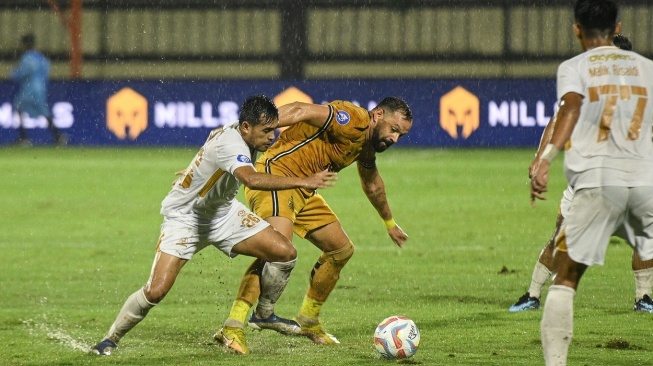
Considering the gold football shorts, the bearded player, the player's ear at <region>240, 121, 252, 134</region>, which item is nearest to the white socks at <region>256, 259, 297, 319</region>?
the bearded player

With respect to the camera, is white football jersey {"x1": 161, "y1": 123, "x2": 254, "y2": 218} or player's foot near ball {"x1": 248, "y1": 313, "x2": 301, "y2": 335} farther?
player's foot near ball {"x1": 248, "y1": 313, "x2": 301, "y2": 335}

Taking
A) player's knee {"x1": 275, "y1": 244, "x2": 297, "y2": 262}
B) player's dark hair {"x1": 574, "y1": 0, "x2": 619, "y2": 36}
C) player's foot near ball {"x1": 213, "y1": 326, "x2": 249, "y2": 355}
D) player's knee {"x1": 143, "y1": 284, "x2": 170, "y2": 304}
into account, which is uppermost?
player's dark hair {"x1": 574, "y1": 0, "x2": 619, "y2": 36}

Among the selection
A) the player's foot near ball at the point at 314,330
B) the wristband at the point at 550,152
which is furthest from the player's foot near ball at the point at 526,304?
the wristband at the point at 550,152

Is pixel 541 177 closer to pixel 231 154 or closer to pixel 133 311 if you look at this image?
pixel 231 154

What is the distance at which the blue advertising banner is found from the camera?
23141 mm

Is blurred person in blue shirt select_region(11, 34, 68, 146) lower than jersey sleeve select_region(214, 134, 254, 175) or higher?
lower

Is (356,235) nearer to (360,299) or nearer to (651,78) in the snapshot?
(360,299)

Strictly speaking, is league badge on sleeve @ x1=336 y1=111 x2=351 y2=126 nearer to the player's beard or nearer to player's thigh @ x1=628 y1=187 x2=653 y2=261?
the player's beard

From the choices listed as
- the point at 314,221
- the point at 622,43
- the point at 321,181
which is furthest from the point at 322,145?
the point at 622,43

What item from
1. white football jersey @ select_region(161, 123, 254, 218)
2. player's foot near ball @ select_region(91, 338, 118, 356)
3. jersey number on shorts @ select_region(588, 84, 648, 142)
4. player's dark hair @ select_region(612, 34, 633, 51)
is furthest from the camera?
player's dark hair @ select_region(612, 34, 633, 51)

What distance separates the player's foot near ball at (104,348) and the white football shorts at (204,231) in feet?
2.01

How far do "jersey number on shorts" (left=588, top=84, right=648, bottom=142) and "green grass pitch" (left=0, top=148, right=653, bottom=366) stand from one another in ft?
5.26

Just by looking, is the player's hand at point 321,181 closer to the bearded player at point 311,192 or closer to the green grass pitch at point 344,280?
the bearded player at point 311,192

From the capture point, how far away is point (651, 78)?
20.3 feet
